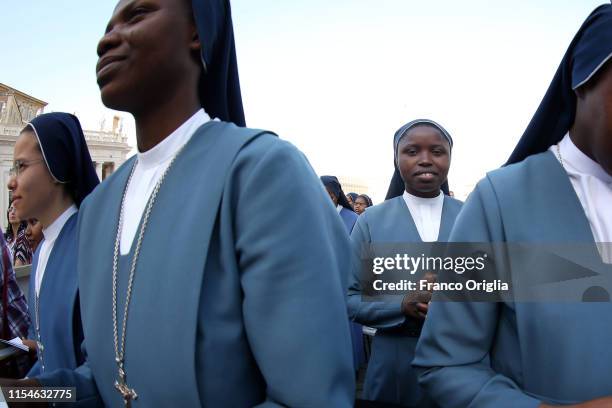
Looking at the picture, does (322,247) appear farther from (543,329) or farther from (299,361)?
(543,329)

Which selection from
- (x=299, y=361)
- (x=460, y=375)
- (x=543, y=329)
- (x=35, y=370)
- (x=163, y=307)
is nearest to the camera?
(x=299, y=361)

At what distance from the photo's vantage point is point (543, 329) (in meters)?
1.33

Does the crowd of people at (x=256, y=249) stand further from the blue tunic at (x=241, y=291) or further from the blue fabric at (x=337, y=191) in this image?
the blue fabric at (x=337, y=191)

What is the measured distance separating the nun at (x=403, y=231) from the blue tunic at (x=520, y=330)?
55.0 inches

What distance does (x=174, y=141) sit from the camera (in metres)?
1.44

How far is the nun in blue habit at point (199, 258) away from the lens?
1079mm

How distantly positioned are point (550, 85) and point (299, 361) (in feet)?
4.42

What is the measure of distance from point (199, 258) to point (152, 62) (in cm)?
59

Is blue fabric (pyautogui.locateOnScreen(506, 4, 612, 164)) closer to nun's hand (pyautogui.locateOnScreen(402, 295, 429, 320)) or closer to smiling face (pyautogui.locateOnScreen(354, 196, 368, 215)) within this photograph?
nun's hand (pyautogui.locateOnScreen(402, 295, 429, 320))

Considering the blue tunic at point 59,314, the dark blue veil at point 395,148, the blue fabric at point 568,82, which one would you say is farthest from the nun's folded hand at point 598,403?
the dark blue veil at point 395,148

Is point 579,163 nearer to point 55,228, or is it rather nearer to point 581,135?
point 581,135

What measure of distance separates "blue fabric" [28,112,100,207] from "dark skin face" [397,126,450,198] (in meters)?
2.17

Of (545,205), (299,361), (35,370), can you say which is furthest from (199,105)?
(35,370)

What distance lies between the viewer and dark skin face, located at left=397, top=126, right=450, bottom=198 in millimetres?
3479
